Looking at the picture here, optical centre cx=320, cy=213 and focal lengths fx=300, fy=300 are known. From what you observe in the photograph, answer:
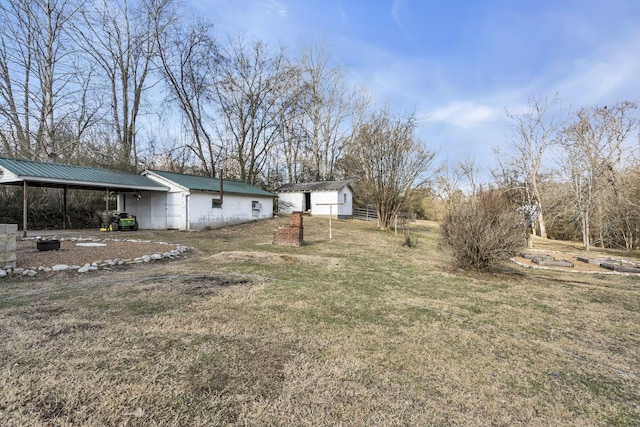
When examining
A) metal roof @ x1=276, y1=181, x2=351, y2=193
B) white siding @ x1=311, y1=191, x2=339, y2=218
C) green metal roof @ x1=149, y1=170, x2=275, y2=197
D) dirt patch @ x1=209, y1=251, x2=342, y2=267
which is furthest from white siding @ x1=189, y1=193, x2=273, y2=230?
dirt patch @ x1=209, y1=251, x2=342, y2=267

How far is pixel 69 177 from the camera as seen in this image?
12.6 metres

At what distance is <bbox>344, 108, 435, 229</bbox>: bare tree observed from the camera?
663 inches

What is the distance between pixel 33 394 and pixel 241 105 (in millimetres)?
28785

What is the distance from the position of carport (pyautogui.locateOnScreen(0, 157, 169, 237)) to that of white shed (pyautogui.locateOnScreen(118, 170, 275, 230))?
2.52 feet

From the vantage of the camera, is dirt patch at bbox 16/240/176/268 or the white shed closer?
dirt patch at bbox 16/240/176/268

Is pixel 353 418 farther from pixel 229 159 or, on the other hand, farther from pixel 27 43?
pixel 229 159

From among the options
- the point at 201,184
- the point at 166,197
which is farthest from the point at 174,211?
the point at 201,184

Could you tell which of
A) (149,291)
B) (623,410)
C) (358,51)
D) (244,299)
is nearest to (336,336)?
(244,299)

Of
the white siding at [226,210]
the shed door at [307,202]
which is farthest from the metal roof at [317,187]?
the white siding at [226,210]

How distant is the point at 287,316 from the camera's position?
364 cm

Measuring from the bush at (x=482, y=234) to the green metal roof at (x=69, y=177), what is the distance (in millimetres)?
14541

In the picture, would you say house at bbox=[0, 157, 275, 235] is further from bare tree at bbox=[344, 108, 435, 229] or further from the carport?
bare tree at bbox=[344, 108, 435, 229]

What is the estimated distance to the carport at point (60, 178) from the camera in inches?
447

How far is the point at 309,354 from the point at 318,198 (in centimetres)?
2448
